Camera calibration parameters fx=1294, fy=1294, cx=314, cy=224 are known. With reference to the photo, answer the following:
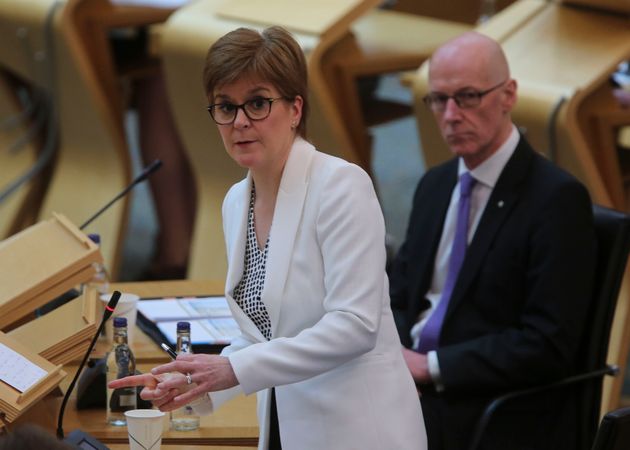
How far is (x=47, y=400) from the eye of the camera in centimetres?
261

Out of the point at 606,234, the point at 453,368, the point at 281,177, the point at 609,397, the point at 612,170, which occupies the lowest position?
the point at 609,397

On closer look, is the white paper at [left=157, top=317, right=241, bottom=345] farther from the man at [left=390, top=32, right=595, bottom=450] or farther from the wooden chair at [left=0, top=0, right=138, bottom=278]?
the wooden chair at [left=0, top=0, right=138, bottom=278]

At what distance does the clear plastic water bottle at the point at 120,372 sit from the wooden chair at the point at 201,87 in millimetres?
1990

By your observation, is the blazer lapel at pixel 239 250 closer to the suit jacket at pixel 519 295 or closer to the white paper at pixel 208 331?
the white paper at pixel 208 331

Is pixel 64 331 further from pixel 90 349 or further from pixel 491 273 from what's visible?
pixel 491 273

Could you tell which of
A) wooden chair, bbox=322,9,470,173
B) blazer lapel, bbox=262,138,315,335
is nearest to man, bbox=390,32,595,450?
blazer lapel, bbox=262,138,315,335

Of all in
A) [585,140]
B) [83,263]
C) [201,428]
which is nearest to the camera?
[201,428]

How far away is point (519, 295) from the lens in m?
2.99

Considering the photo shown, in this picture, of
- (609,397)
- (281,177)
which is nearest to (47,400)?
(281,177)

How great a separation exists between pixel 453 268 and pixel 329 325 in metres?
1.10

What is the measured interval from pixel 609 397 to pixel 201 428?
185 cm

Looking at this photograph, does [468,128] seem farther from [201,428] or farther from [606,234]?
[201,428]

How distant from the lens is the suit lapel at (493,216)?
3.02m

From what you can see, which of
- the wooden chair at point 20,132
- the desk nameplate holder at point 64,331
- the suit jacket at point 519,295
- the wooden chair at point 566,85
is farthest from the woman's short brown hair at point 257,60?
the wooden chair at point 20,132
